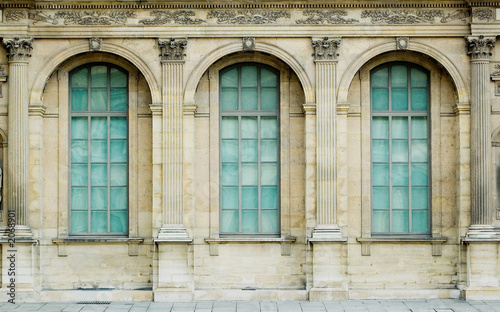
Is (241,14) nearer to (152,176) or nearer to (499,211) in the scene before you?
(152,176)

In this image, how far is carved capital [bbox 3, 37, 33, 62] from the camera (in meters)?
17.4

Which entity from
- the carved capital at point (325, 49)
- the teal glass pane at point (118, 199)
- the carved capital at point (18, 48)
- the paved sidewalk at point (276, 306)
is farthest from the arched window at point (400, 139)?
the carved capital at point (18, 48)

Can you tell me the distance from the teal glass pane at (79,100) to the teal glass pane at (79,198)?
6.30 feet

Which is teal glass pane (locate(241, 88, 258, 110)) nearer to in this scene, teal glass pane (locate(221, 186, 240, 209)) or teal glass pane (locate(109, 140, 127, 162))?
teal glass pane (locate(221, 186, 240, 209))

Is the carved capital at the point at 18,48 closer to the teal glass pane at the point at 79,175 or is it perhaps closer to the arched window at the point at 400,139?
the teal glass pane at the point at 79,175

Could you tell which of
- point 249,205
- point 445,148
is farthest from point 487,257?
point 249,205

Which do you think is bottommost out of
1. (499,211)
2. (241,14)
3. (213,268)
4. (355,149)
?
(213,268)

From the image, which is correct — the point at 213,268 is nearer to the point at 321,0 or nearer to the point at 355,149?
the point at 355,149

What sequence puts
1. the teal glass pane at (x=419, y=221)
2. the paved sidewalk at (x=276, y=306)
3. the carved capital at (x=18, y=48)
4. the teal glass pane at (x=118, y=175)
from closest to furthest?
the paved sidewalk at (x=276, y=306)
the carved capital at (x=18, y=48)
the teal glass pane at (x=419, y=221)
the teal glass pane at (x=118, y=175)

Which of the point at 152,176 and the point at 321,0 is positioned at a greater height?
the point at 321,0

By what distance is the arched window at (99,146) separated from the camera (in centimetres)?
1816

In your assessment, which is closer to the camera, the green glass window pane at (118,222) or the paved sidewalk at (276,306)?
the paved sidewalk at (276,306)

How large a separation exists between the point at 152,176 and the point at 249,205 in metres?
2.41

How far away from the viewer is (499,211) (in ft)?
58.1
